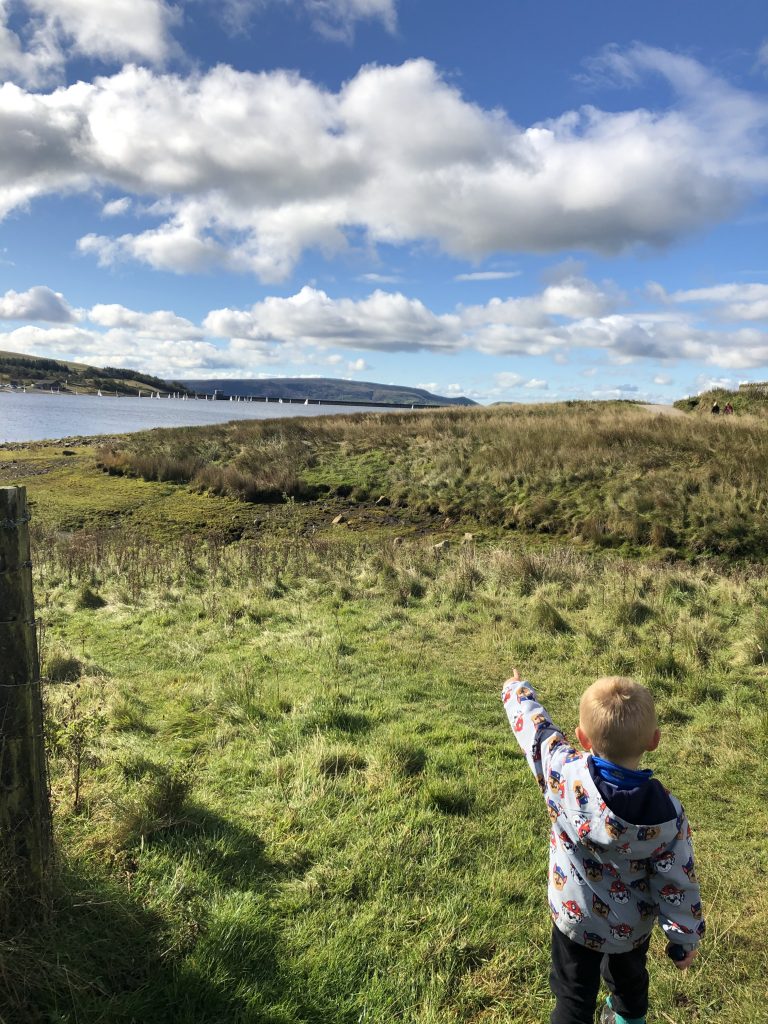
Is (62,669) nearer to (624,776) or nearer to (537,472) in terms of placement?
(624,776)

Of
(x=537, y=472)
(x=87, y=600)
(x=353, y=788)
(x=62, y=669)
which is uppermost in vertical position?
(x=537, y=472)

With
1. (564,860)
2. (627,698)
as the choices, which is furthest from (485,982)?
(627,698)

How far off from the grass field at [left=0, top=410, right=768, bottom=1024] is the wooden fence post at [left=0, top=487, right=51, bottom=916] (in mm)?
235

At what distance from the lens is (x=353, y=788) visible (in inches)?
176

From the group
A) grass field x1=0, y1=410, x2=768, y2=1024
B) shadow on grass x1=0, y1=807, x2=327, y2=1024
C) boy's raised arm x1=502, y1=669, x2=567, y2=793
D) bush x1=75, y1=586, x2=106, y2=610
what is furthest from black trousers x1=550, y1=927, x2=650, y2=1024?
bush x1=75, y1=586, x2=106, y2=610

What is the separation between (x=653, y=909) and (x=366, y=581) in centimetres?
925

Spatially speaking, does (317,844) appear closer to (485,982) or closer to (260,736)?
(485,982)

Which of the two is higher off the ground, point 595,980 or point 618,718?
point 618,718

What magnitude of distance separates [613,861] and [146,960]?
2110mm

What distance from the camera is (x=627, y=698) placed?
239cm

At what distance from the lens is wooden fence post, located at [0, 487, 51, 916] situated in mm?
2699

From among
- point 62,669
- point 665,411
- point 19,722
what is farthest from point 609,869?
point 665,411

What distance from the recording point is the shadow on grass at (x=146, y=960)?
8.31 ft

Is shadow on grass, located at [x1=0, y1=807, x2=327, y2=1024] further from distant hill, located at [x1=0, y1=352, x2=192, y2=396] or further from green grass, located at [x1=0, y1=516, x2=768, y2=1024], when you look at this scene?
distant hill, located at [x1=0, y1=352, x2=192, y2=396]
